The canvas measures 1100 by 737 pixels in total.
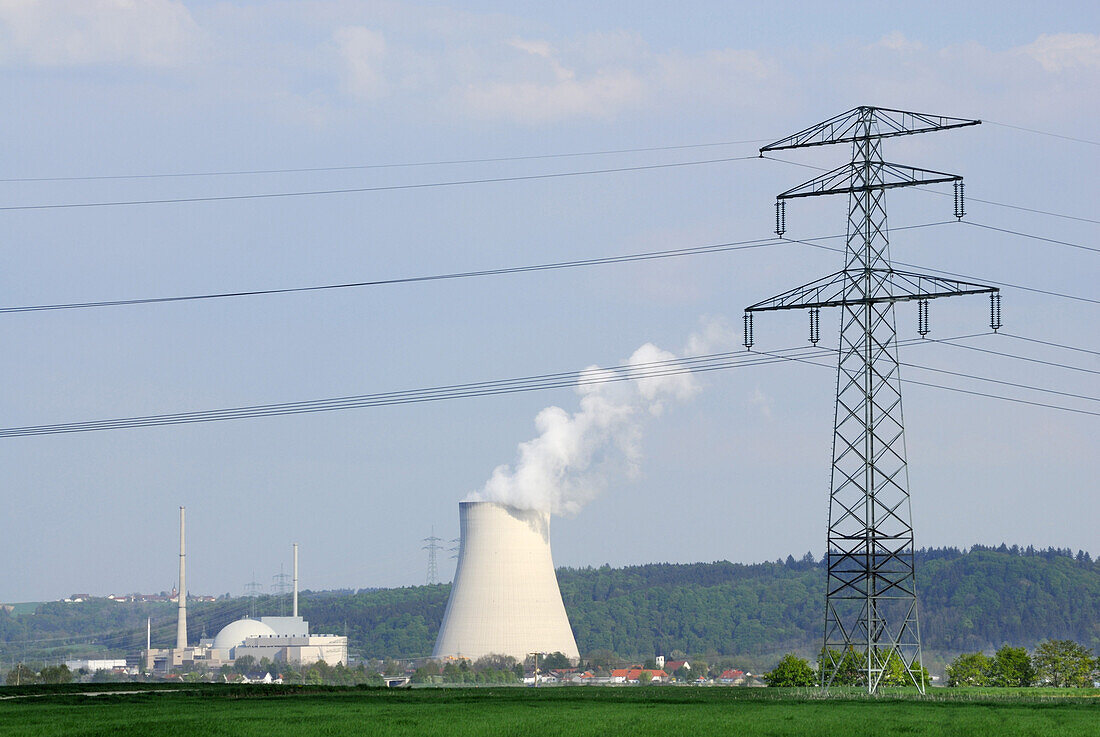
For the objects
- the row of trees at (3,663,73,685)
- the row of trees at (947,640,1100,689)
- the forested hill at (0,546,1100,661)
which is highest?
the row of trees at (947,640,1100,689)

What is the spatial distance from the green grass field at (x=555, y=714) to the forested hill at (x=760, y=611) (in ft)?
363

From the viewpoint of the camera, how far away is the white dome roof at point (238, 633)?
132250mm

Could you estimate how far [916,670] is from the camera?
125 feet

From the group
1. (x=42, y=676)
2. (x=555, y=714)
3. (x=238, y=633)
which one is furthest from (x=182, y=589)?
(x=555, y=714)

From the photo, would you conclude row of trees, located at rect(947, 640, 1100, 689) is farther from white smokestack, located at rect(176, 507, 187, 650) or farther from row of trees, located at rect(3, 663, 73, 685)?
white smokestack, located at rect(176, 507, 187, 650)

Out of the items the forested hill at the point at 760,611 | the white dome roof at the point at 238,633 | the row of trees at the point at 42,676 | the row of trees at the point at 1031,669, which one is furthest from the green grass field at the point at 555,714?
the forested hill at the point at 760,611

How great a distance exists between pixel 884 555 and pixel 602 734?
11369 mm

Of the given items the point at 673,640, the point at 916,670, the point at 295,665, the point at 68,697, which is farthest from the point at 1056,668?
the point at 673,640

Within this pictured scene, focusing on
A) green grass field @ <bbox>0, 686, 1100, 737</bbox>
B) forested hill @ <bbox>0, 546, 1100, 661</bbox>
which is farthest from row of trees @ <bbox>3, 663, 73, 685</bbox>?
forested hill @ <bbox>0, 546, 1100, 661</bbox>

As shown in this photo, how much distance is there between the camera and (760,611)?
161m

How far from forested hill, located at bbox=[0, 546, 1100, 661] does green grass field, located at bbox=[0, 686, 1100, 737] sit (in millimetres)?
110578

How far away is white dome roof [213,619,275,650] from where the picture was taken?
132 meters

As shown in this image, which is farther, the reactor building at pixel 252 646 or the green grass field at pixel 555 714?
the reactor building at pixel 252 646

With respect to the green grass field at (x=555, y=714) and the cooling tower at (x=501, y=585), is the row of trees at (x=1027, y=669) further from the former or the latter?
the cooling tower at (x=501, y=585)
